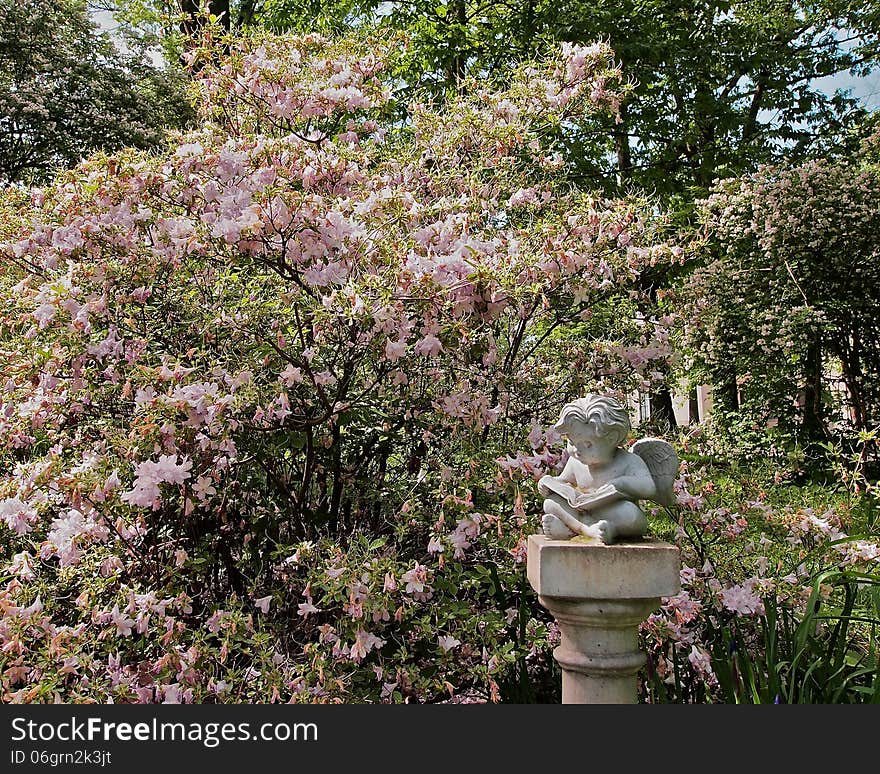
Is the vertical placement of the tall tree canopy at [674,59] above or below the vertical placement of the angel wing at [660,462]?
above

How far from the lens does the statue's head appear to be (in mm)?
2156

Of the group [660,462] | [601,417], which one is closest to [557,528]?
[601,417]

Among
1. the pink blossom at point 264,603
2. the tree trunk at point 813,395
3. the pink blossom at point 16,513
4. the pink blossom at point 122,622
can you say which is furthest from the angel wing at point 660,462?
the tree trunk at point 813,395

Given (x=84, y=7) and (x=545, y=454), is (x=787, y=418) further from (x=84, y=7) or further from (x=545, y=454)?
(x=84, y=7)

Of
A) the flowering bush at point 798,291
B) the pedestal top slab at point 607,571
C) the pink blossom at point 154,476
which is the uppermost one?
the flowering bush at point 798,291

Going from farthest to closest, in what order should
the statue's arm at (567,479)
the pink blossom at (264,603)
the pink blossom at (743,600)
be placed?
the pink blossom at (743,600), the pink blossom at (264,603), the statue's arm at (567,479)

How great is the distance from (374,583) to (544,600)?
24.2 inches

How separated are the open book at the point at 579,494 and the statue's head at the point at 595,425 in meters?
0.10

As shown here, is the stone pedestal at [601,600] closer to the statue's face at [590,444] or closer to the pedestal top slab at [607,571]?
the pedestal top slab at [607,571]

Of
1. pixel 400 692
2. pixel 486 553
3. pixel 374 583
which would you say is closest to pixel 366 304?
pixel 374 583

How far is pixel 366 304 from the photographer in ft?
8.00

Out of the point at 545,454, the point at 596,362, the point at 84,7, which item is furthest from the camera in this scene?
the point at 84,7

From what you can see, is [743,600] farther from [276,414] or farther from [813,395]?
[813,395]

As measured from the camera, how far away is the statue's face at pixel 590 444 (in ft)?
7.11
